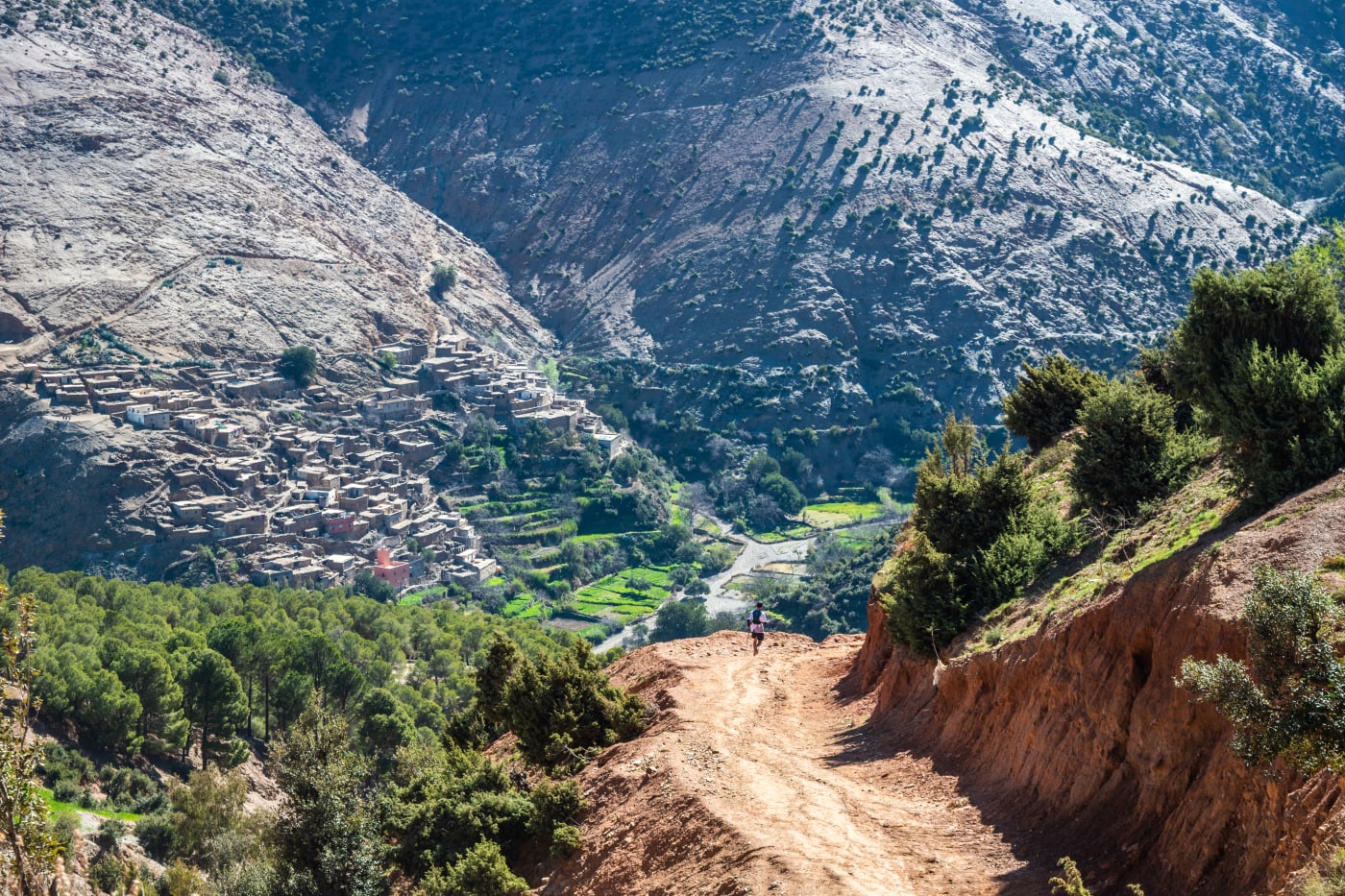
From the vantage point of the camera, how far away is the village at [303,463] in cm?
6309

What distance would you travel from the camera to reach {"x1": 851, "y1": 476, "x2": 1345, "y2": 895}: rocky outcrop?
8.85 m

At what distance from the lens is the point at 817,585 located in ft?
200

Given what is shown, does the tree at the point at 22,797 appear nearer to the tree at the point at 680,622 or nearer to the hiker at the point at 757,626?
the hiker at the point at 757,626

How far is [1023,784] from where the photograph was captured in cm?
1233

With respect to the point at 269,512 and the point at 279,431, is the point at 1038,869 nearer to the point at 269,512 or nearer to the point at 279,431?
Answer: the point at 269,512

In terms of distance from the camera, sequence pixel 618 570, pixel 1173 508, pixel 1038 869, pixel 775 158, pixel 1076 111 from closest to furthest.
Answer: pixel 1038 869
pixel 1173 508
pixel 618 570
pixel 775 158
pixel 1076 111

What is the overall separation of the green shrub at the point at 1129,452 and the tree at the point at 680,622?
137 feet

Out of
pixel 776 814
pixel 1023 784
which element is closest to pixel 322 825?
pixel 776 814

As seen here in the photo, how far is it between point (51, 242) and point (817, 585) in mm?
47307

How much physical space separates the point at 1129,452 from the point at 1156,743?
672 centimetres

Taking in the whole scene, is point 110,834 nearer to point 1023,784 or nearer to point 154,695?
point 154,695

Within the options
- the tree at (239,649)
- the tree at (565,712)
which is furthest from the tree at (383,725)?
the tree at (565,712)

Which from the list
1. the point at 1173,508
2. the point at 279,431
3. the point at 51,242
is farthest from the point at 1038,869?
the point at 51,242

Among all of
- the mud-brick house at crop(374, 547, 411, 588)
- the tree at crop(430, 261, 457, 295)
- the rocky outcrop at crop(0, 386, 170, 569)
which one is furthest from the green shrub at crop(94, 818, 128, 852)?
the tree at crop(430, 261, 457, 295)
